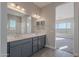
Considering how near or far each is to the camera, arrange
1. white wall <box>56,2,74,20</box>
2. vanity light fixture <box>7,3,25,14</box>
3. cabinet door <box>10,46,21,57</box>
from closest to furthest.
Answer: cabinet door <box>10,46,21,57</box> < vanity light fixture <box>7,3,25,14</box> < white wall <box>56,2,74,20</box>

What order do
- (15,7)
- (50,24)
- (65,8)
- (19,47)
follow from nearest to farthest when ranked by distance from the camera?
1. (19,47)
2. (15,7)
3. (50,24)
4. (65,8)

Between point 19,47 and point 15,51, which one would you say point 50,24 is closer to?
point 19,47

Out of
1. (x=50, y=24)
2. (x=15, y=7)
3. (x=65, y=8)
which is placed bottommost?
(x=50, y=24)

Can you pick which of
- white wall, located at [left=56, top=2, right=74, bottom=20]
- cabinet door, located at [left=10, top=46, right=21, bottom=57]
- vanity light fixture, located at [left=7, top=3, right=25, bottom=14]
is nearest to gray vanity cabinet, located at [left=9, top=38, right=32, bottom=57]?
cabinet door, located at [left=10, top=46, right=21, bottom=57]

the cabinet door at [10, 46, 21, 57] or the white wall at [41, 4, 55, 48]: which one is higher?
the white wall at [41, 4, 55, 48]

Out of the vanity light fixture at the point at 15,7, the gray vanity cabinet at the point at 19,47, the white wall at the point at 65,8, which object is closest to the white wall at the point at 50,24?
the white wall at the point at 65,8

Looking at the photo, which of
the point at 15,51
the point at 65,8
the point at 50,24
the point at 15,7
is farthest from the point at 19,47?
the point at 65,8

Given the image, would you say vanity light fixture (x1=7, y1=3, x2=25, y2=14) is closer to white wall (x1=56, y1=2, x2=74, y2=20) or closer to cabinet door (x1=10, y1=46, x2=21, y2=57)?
cabinet door (x1=10, y1=46, x2=21, y2=57)

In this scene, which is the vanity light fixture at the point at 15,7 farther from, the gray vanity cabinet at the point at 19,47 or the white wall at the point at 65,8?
the white wall at the point at 65,8

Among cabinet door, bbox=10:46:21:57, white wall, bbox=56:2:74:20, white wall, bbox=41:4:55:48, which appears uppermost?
white wall, bbox=56:2:74:20

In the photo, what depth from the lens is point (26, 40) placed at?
2699 millimetres

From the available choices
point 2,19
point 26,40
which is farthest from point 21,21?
point 2,19

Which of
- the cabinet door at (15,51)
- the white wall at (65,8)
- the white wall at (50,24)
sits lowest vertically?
the cabinet door at (15,51)

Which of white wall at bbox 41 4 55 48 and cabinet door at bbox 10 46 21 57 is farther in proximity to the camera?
white wall at bbox 41 4 55 48
